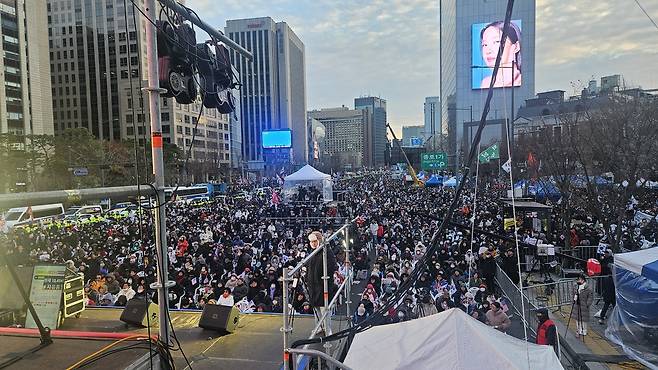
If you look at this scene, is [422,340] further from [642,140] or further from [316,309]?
[642,140]

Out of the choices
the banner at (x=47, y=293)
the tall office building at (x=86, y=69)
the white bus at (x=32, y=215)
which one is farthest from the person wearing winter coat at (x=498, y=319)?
the tall office building at (x=86, y=69)

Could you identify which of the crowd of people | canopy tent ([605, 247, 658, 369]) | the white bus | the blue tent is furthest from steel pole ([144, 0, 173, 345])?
the white bus

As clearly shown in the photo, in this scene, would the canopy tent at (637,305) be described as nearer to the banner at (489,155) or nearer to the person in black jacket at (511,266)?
the person in black jacket at (511,266)

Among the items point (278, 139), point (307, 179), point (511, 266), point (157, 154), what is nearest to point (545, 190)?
point (511, 266)

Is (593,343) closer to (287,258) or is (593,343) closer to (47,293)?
(287,258)

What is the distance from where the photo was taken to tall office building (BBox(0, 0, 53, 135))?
2849 inches

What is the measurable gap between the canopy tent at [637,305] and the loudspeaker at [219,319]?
807 centimetres

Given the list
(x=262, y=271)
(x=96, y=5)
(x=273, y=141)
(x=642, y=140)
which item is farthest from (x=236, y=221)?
(x=96, y=5)

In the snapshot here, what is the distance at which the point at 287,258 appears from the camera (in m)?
15.8

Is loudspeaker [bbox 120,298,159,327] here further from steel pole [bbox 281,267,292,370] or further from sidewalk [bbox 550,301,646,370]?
sidewalk [bbox 550,301,646,370]

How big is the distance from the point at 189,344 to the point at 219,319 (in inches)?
20.6

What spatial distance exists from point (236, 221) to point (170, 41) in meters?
21.6

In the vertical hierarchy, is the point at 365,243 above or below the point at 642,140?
below

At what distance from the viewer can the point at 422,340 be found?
5.32 m
